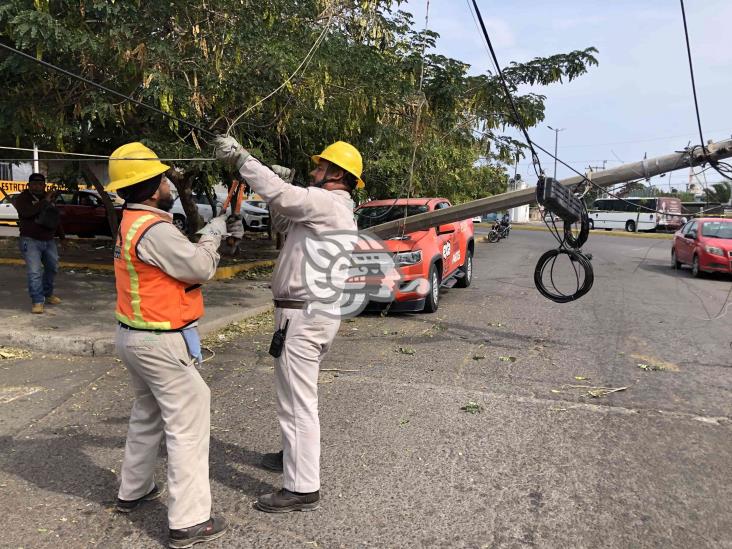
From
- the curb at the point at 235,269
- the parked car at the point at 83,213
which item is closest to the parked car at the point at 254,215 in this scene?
the parked car at the point at 83,213

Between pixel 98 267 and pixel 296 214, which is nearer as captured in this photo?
pixel 296 214

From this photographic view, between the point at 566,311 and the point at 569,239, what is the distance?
3.54 m

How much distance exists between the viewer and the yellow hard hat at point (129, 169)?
2998mm

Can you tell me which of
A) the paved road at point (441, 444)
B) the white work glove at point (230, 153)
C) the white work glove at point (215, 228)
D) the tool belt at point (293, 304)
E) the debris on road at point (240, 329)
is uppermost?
the white work glove at point (230, 153)

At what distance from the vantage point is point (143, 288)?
297 cm

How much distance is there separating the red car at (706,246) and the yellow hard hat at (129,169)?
14.0 m

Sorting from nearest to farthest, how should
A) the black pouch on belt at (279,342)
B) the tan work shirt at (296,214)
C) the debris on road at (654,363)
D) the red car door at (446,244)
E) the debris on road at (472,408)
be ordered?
1. the tan work shirt at (296,214)
2. the black pouch on belt at (279,342)
3. the debris on road at (472,408)
4. the debris on road at (654,363)
5. the red car door at (446,244)

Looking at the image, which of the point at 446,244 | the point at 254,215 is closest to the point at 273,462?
the point at 446,244

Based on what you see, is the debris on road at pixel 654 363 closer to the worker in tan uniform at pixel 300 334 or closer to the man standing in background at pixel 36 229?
the worker in tan uniform at pixel 300 334

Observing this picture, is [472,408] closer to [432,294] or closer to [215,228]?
[215,228]

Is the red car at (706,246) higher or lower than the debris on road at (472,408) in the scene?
higher

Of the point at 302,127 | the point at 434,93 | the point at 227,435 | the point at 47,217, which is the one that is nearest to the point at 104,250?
the point at 47,217

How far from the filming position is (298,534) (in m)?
3.09

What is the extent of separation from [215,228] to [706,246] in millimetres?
13854
